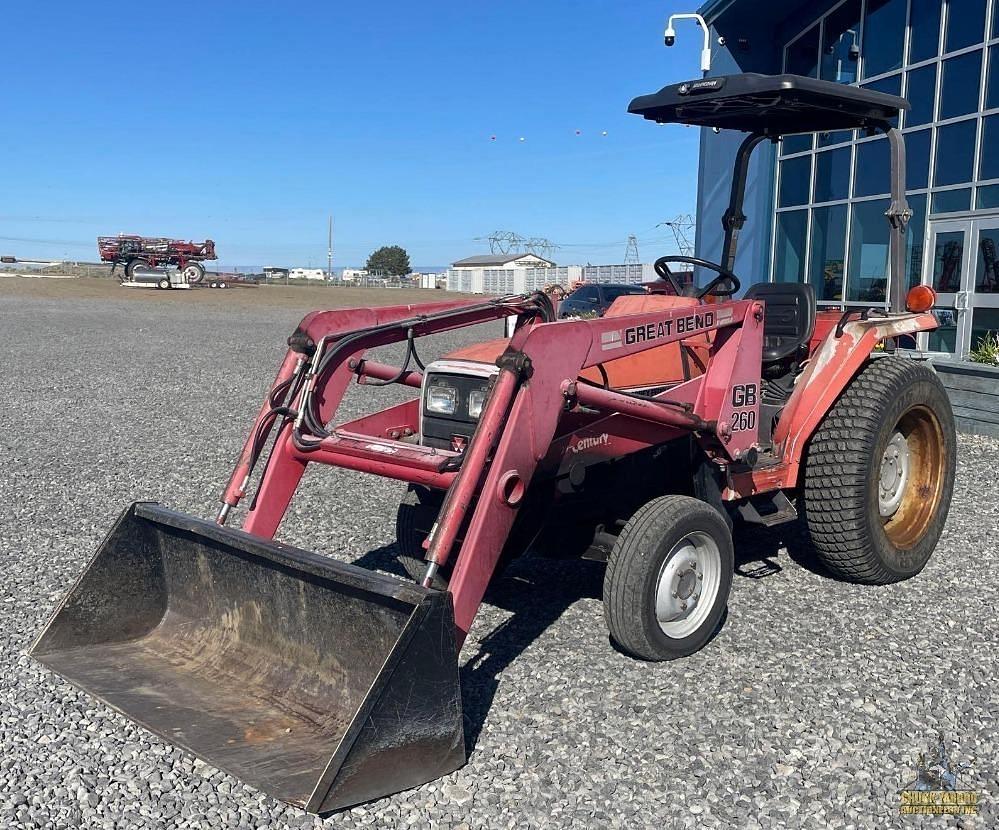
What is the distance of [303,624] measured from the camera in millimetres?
3572

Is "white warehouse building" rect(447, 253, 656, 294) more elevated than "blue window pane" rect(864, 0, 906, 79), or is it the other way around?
"blue window pane" rect(864, 0, 906, 79)

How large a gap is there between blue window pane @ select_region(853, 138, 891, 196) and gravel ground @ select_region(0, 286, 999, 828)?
8877mm

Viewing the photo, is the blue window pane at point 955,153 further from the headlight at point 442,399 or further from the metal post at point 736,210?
the headlight at point 442,399

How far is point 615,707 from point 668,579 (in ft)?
2.00

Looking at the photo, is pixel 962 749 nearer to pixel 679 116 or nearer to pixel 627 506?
pixel 627 506

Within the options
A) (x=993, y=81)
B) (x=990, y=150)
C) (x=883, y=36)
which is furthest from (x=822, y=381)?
(x=883, y=36)

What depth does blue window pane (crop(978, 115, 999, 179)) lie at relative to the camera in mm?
12523

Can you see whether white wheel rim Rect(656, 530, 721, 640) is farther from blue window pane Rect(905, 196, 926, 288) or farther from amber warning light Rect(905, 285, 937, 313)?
blue window pane Rect(905, 196, 926, 288)

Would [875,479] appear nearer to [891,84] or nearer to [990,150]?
[990,150]

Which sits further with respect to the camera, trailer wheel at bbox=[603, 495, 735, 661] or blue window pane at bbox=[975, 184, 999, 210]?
blue window pane at bbox=[975, 184, 999, 210]

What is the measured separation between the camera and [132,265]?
4431cm

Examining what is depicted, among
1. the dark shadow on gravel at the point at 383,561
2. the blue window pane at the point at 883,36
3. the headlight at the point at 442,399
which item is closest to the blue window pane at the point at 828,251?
the blue window pane at the point at 883,36

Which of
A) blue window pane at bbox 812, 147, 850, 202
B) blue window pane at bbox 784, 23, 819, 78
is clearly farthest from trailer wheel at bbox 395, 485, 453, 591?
blue window pane at bbox 784, 23, 819, 78

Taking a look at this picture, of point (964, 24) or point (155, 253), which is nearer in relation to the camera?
point (964, 24)
